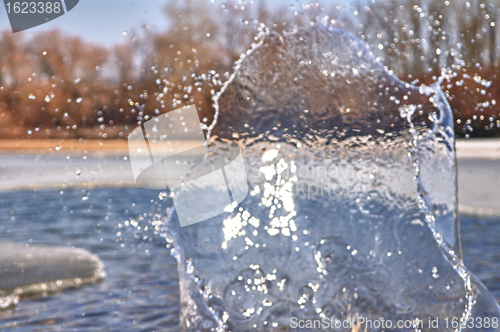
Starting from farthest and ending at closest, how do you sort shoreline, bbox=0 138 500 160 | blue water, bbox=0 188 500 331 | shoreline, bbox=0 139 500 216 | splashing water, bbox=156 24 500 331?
shoreline, bbox=0 138 500 160 → shoreline, bbox=0 139 500 216 → blue water, bbox=0 188 500 331 → splashing water, bbox=156 24 500 331

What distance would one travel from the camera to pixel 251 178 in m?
2.60

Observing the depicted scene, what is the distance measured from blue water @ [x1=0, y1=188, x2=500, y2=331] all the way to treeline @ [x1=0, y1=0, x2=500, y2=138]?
506cm

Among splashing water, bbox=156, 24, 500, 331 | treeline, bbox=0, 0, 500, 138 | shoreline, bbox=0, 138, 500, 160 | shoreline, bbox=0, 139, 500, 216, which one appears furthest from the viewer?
shoreline, bbox=0, 138, 500, 160

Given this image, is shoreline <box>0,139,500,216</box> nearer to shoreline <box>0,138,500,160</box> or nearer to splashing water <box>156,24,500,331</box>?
shoreline <box>0,138,500,160</box>

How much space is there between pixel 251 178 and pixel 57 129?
681 inches

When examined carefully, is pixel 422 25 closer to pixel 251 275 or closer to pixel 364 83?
pixel 364 83

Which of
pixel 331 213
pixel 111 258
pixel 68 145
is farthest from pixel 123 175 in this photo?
pixel 68 145

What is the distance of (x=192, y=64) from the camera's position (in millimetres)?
16016

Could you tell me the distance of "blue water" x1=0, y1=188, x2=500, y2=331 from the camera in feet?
8.60

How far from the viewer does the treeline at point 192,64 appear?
40.8ft

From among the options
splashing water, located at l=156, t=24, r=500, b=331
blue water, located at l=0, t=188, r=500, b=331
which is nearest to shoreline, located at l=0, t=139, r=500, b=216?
blue water, located at l=0, t=188, r=500, b=331

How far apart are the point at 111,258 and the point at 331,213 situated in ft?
6.74

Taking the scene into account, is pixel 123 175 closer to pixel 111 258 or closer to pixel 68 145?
pixel 111 258

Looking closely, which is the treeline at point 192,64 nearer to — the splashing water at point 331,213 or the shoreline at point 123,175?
the shoreline at point 123,175
